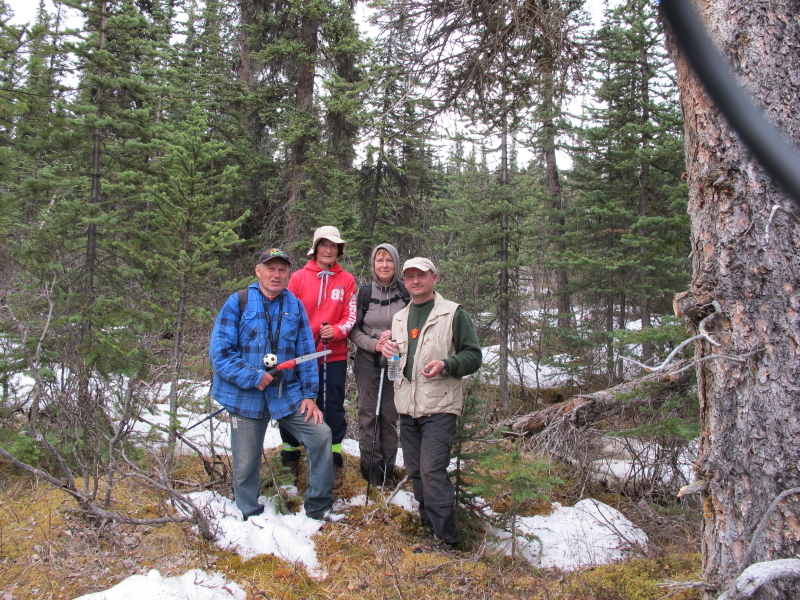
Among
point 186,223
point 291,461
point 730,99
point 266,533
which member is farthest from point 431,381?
point 186,223

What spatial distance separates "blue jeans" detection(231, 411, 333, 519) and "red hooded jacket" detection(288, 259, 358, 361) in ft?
2.82

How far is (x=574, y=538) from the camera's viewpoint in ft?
15.7

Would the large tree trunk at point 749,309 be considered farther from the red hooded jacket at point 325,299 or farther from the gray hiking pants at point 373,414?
the red hooded jacket at point 325,299

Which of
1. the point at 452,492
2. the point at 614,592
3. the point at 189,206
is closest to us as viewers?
the point at 614,592

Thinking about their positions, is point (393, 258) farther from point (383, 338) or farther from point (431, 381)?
point (431, 381)

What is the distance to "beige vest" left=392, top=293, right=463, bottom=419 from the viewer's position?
13.6 ft

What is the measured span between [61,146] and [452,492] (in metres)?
7.93

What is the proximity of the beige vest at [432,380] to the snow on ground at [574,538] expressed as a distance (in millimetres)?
1301

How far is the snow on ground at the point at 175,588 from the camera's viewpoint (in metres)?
2.97

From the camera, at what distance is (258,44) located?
1523 centimetres

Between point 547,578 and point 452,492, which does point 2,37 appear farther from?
point 547,578

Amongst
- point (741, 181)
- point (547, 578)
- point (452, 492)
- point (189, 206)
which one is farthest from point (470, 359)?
point (189, 206)

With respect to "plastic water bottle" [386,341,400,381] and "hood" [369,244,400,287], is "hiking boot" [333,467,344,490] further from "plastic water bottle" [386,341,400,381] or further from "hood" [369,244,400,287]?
"hood" [369,244,400,287]

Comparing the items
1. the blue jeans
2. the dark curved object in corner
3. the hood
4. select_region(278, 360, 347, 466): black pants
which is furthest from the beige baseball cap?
the dark curved object in corner
